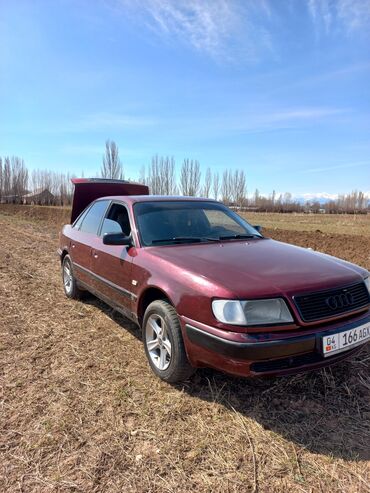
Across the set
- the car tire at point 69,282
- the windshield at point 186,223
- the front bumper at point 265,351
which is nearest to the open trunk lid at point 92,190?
the car tire at point 69,282

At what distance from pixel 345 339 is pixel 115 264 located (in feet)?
7.75

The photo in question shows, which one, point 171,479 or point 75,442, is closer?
point 171,479

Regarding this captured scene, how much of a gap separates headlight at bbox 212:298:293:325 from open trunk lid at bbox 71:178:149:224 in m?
4.86

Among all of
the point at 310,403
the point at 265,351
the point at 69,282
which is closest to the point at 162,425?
the point at 265,351

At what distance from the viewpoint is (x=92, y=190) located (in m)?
6.91

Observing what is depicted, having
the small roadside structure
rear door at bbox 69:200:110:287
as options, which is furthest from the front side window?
the small roadside structure

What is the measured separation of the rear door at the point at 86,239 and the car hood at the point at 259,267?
1590 mm

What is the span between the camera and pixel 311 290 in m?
2.71

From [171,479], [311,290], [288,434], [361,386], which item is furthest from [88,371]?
[361,386]

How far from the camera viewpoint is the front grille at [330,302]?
265cm

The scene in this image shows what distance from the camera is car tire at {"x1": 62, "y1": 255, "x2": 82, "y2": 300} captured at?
5.66 metres

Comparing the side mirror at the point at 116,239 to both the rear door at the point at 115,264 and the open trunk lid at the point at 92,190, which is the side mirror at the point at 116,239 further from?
the open trunk lid at the point at 92,190

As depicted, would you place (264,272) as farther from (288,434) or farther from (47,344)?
(47,344)

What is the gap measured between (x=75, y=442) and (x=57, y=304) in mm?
3253
